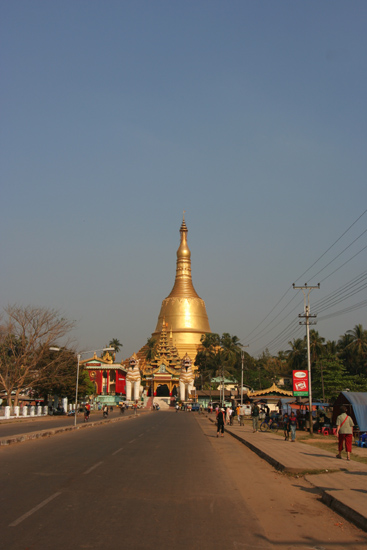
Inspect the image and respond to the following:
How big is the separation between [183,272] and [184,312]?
31.0 feet

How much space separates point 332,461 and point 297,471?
9.19 feet

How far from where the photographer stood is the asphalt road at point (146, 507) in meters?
6.69

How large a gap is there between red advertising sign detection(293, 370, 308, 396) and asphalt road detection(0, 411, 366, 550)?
18781mm

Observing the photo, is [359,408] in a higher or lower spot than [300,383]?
lower

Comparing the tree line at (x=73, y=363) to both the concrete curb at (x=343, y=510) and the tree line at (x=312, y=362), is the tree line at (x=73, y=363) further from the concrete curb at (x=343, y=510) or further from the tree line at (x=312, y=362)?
the concrete curb at (x=343, y=510)

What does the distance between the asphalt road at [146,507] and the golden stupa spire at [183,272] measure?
103m

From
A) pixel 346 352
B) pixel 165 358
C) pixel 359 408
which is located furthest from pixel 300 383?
pixel 165 358

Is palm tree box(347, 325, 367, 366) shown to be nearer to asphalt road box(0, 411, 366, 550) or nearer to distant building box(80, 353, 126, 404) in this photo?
distant building box(80, 353, 126, 404)

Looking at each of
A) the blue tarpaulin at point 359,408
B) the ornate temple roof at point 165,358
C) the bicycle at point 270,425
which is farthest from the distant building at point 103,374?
the blue tarpaulin at point 359,408

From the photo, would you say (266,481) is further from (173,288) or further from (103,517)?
(173,288)

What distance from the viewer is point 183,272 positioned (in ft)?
392

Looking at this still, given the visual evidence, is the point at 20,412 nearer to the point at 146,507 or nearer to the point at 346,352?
the point at 146,507

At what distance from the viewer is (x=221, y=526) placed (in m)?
7.54

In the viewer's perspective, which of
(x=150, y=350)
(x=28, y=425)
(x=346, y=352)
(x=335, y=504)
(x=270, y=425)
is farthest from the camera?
(x=150, y=350)
